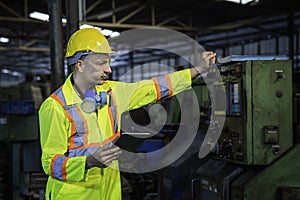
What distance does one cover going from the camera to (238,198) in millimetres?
2742

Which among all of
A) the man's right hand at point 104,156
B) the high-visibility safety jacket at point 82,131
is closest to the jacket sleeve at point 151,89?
the high-visibility safety jacket at point 82,131

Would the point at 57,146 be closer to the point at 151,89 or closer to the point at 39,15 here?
the point at 151,89

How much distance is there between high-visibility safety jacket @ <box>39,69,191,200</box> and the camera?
1688 millimetres

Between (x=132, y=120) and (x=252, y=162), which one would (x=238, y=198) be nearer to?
(x=252, y=162)

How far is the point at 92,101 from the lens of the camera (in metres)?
1.78

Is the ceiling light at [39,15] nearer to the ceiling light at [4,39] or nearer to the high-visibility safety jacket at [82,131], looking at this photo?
the ceiling light at [4,39]

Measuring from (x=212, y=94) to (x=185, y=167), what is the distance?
26.6 inches

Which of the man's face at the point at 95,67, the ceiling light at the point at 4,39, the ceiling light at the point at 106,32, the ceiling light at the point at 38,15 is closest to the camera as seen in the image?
the man's face at the point at 95,67

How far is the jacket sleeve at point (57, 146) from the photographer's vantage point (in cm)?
163

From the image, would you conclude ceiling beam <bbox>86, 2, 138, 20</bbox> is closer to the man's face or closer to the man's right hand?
the man's face

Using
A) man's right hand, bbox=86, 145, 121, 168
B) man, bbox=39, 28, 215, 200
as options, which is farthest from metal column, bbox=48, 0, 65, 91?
man's right hand, bbox=86, 145, 121, 168

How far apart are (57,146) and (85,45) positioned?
1.46 ft

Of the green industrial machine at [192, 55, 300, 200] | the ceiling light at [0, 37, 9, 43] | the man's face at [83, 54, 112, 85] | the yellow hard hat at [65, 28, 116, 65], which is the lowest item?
the green industrial machine at [192, 55, 300, 200]

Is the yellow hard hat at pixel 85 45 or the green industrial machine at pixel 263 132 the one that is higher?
the yellow hard hat at pixel 85 45
